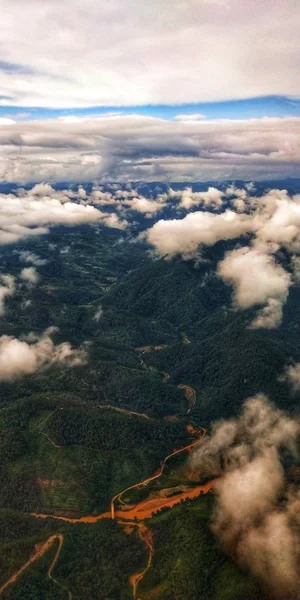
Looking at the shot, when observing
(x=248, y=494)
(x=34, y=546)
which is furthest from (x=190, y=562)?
(x=34, y=546)

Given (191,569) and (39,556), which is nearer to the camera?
(191,569)

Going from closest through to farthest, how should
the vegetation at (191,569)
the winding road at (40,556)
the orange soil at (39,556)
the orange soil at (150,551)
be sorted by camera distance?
the vegetation at (191,569), the winding road at (40,556), the orange soil at (39,556), the orange soil at (150,551)

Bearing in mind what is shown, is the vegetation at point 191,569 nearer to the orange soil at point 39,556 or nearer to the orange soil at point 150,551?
the orange soil at point 150,551

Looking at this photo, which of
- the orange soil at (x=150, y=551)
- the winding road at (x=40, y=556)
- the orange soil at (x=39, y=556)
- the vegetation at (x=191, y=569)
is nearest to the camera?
the vegetation at (x=191, y=569)

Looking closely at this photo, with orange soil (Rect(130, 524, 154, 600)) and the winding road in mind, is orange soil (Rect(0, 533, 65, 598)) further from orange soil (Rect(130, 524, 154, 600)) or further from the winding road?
orange soil (Rect(130, 524, 154, 600))

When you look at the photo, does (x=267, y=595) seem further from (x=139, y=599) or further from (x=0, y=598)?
(x=0, y=598)

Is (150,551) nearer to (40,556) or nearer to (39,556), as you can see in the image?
(40,556)

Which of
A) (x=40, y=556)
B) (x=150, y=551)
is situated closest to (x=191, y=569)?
(x=150, y=551)

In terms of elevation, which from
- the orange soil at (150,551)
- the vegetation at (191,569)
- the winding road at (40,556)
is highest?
the vegetation at (191,569)

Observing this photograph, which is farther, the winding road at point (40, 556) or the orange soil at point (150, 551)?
the orange soil at point (150, 551)

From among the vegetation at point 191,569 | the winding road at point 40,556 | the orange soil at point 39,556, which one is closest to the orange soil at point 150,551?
the vegetation at point 191,569

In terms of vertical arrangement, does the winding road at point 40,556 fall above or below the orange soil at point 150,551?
above

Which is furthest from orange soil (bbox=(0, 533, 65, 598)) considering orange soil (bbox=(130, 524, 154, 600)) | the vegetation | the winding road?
the vegetation
